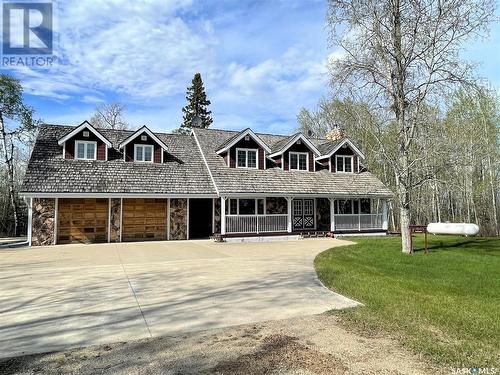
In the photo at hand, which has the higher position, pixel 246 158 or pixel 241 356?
pixel 246 158

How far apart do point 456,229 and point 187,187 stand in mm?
16996

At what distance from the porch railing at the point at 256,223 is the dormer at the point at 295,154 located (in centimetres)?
361

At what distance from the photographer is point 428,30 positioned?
14.2m

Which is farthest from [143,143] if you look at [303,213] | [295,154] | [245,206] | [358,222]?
[358,222]

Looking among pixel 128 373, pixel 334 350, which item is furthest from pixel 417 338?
pixel 128 373

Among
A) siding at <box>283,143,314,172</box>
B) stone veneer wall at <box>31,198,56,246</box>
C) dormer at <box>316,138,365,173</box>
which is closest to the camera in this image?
stone veneer wall at <box>31,198,56,246</box>

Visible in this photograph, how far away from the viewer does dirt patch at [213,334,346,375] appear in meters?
3.93

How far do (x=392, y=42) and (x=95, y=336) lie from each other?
14642mm

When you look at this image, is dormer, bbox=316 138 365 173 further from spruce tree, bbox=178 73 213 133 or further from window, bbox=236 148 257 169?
spruce tree, bbox=178 73 213 133

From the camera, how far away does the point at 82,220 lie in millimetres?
18031

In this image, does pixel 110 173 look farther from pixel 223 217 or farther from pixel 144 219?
pixel 223 217

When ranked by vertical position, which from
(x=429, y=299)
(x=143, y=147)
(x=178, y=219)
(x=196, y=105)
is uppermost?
(x=196, y=105)

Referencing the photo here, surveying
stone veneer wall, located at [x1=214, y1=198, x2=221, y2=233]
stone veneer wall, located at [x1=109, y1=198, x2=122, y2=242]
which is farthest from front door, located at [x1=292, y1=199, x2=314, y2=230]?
stone veneer wall, located at [x1=109, y1=198, x2=122, y2=242]

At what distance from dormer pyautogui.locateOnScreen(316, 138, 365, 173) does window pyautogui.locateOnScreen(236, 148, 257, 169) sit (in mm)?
4595
